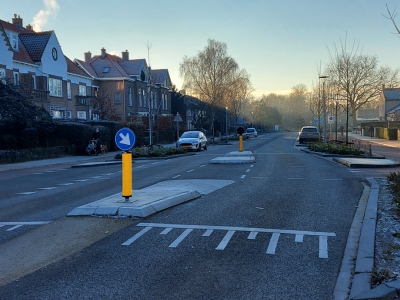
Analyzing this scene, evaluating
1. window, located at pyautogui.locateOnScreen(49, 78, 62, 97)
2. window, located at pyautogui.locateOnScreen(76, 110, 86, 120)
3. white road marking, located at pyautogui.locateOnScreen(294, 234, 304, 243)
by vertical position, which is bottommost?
white road marking, located at pyautogui.locateOnScreen(294, 234, 304, 243)

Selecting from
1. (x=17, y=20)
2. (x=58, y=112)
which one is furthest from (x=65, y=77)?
(x=17, y=20)

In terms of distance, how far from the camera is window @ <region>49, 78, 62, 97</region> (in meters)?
40.1

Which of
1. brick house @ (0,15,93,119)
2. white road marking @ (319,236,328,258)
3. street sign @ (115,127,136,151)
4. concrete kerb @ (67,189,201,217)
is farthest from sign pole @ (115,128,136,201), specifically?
brick house @ (0,15,93,119)

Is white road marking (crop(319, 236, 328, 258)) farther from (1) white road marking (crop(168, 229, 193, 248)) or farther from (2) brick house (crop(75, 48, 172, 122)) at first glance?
(2) brick house (crop(75, 48, 172, 122))

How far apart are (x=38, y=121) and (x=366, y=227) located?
2419cm

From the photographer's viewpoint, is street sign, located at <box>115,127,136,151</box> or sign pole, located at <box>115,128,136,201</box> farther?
street sign, located at <box>115,127,136,151</box>

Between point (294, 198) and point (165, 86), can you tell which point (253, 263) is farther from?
A: point (165, 86)

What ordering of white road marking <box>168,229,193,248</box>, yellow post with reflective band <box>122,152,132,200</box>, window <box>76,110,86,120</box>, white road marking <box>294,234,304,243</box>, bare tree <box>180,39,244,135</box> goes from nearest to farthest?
white road marking <box>168,229,193,248</box>
white road marking <box>294,234,304,243</box>
yellow post with reflective band <box>122,152,132,200</box>
window <box>76,110,86,120</box>
bare tree <box>180,39,244,135</box>

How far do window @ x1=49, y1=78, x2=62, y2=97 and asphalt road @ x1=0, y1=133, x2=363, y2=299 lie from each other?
3001 cm

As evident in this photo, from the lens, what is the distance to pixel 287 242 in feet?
21.8

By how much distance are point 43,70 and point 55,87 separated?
94.6 inches

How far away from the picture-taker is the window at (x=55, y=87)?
4006 centimetres

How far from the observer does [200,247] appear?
20.9 feet

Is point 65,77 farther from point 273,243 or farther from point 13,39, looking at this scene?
point 273,243
